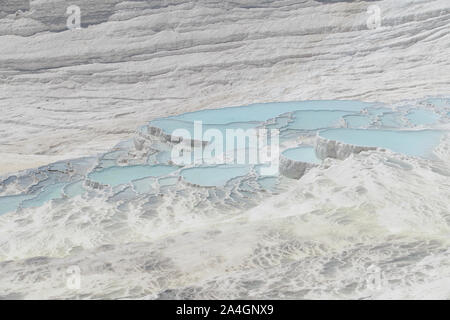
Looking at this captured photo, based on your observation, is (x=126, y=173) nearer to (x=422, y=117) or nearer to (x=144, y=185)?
(x=144, y=185)

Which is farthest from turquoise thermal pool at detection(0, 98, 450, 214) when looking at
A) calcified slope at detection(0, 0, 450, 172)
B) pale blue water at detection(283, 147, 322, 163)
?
calcified slope at detection(0, 0, 450, 172)

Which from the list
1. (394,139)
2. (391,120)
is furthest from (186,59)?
(394,139)

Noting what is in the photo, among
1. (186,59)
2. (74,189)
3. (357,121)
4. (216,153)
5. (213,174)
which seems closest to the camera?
(213,174)

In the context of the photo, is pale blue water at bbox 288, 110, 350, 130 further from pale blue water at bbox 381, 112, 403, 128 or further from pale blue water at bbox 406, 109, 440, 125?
pale blue water at bbox 406, 109, 440, 125

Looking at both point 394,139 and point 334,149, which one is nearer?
point 334,149

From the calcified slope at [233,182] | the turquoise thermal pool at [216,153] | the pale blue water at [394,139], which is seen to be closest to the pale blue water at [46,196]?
the turquoise thermal pool at [216,153]

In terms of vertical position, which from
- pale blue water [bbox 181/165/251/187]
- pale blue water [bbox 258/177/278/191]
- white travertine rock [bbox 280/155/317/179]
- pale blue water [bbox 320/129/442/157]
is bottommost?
pale blue water [bbox 181/165/251/187]

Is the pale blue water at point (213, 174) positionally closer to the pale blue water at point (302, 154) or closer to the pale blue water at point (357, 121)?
the pale blue water at point (302, 154)
